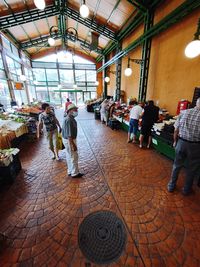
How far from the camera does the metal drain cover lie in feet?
5.34

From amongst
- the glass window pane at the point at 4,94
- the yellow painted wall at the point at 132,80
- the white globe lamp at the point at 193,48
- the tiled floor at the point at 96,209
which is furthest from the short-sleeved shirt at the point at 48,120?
the glass window pane at the point at 4,94

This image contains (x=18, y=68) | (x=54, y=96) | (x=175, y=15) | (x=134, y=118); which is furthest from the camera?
(x=54, y=96)

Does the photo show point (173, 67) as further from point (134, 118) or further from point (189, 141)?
point (189, 141)

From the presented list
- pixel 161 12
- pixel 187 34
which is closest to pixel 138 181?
pixel 187 34

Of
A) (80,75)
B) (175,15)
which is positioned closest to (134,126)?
(175,15)

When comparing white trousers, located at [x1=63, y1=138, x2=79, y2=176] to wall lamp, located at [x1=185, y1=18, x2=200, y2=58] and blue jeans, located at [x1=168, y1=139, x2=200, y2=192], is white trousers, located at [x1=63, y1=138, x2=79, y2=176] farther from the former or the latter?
wall lamp, located at [x1=185, y1=18, x2=200, y2=58]

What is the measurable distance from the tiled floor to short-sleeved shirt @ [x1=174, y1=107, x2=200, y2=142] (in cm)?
121

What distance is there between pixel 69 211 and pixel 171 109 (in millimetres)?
4774

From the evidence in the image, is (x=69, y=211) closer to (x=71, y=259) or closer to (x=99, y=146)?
(x=71, y=259)

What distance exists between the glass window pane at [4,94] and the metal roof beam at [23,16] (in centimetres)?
288

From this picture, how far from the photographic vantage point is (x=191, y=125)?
213 cm

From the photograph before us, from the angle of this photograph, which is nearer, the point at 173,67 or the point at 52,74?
the point at 173,67

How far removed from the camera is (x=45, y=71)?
15.4m

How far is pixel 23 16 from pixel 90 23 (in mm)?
3743
